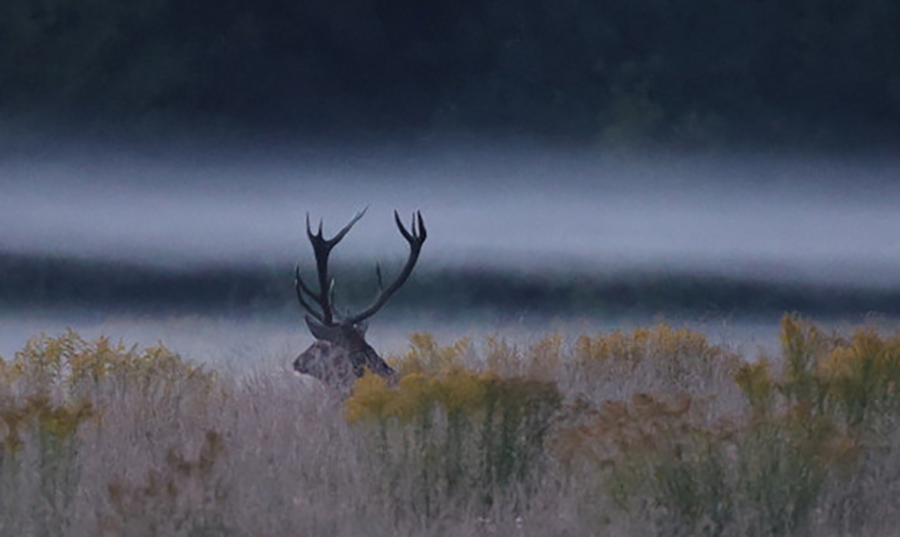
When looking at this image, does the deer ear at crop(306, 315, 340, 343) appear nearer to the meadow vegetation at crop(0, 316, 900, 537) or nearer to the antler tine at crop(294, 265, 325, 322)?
the antler tine at crop(294, 265, 325, 322)

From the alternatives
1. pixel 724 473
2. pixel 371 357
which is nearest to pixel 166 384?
pixel 371 357

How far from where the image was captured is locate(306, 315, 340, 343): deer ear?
28.5 ft

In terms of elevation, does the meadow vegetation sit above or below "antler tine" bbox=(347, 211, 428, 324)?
below

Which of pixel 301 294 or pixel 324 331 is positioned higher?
pixel 301 294

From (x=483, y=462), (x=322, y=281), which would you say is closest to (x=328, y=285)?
(x=322, y=281)

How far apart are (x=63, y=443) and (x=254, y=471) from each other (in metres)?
0.92

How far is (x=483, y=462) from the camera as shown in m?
6.46

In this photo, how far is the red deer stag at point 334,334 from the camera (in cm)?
853

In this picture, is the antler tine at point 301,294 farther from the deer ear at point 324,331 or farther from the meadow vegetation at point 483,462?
the meadow vegetation at point 483,462

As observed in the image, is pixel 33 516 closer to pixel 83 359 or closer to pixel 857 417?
pixel 83 359

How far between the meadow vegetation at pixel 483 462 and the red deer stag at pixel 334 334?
47 cm

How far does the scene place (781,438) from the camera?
5.99 meters

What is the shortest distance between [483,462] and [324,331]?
2495 millimetres

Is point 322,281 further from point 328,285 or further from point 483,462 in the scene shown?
point 483,462
